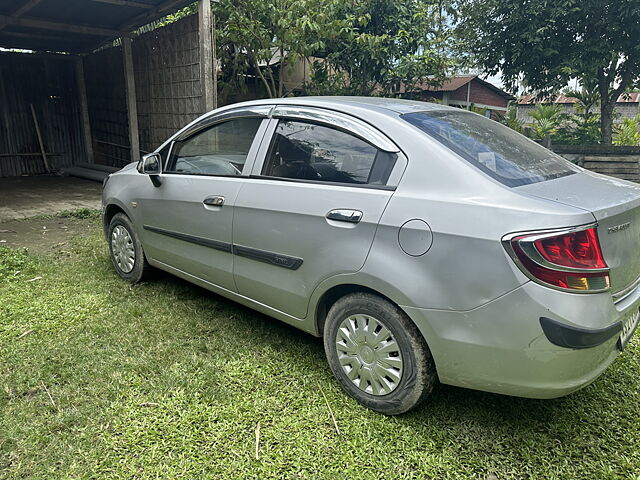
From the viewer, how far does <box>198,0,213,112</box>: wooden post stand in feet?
21.5

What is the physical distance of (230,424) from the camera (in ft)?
7.45

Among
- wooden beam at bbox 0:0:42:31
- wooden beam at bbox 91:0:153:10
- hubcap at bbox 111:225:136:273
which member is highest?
wooden beam at bbox 91:0:153:10

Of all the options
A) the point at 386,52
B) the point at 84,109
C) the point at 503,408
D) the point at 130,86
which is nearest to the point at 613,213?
the point at 503,408

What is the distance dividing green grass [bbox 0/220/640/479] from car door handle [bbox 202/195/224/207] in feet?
2.84

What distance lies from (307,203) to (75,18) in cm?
802

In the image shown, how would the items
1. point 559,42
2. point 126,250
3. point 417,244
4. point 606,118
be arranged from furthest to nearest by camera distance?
point 606,118 < point 559,42 < point 126,250 < point 417,244

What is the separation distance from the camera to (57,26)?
26.6ft

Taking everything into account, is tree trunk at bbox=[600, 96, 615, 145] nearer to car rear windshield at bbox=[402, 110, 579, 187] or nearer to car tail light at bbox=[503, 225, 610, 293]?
car rear windshield at bbox=[402, 110, 579, 187]

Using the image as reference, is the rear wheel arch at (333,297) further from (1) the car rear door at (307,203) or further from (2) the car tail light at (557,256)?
(2) the car tail light at (557,256)

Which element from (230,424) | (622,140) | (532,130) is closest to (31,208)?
(230,424)

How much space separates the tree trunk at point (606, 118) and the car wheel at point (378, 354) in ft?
34.7

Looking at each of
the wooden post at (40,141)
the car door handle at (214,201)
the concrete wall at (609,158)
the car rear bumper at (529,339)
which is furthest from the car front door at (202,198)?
the wooden post at (40,141)

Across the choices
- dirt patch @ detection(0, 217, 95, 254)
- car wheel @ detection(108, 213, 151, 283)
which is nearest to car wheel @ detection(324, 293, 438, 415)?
car wheel @ detection(108, 213, 151, 283)

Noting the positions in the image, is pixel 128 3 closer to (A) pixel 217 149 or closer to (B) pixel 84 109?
(B) pixel 84 109
